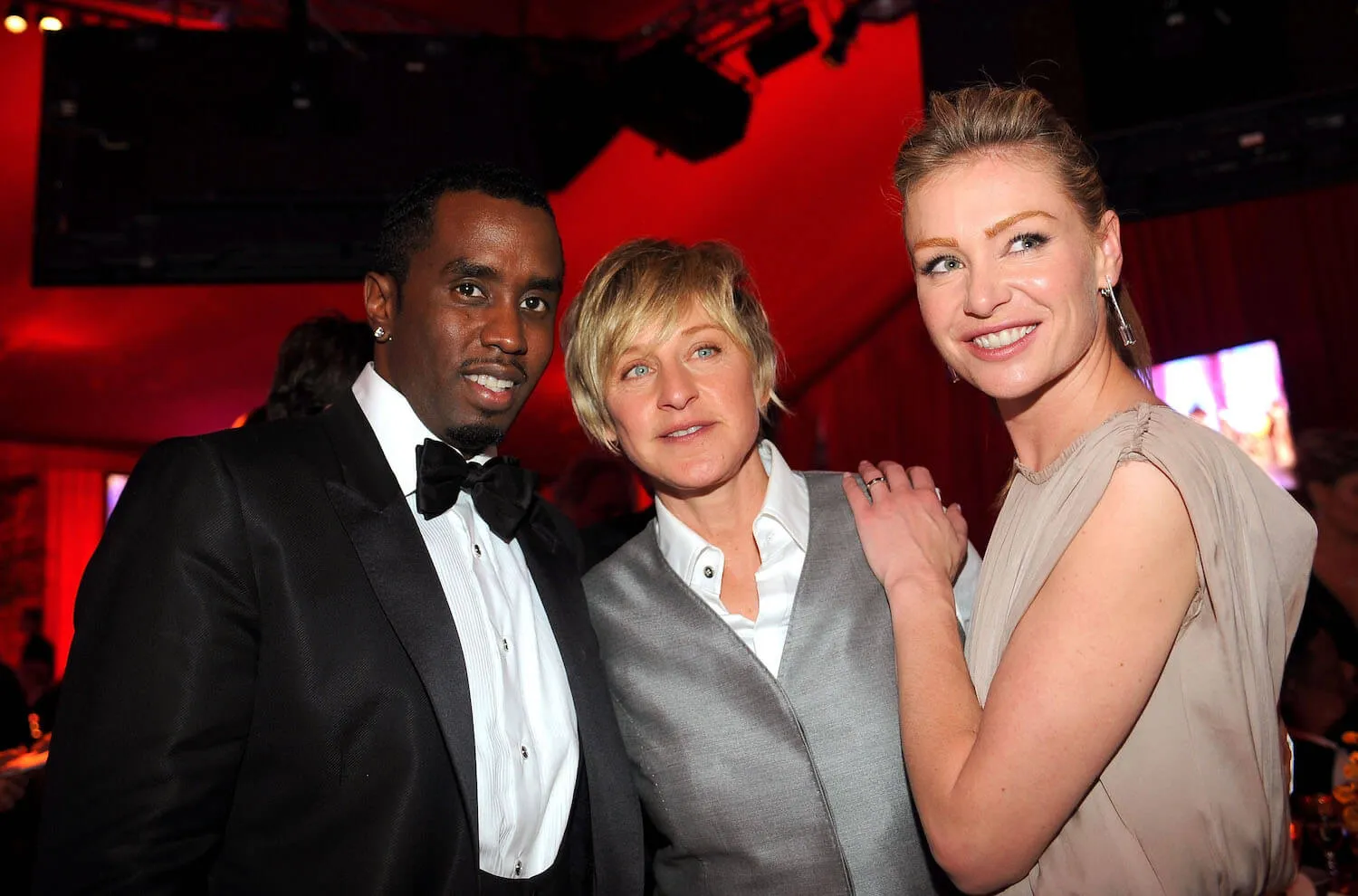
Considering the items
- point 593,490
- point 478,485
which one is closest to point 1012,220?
point 478,485

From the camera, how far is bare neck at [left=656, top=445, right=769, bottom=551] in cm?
206

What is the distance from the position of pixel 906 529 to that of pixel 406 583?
86 cm

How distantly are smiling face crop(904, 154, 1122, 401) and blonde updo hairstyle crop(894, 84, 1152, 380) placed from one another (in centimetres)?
2

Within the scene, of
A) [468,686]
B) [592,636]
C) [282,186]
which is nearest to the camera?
[468,686]

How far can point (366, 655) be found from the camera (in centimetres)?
159

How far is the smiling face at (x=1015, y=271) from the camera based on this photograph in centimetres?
156

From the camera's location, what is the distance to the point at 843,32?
5.24 meters

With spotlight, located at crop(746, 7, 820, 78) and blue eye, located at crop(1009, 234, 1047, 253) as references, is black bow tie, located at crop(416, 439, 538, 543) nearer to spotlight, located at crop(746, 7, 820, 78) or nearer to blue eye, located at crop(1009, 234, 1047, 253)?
blue eye, located at crop(1009, 234, 1047, 253)

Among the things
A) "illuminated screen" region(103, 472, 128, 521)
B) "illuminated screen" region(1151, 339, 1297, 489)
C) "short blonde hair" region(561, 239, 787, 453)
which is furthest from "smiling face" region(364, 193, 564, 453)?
"illuminated screen" region(103, 472, 128, 521)

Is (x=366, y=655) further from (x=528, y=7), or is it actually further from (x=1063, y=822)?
(x=528, y=7)

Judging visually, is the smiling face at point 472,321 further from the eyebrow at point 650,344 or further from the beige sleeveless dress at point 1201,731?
the beige sleeveless dress at point 1201,731

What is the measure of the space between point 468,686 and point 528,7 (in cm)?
483


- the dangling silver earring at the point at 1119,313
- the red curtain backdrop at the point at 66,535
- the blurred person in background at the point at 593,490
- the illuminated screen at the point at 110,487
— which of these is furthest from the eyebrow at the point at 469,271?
the illuminated screen at the point at 110,487

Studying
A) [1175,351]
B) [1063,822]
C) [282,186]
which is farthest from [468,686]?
[1175,351]
